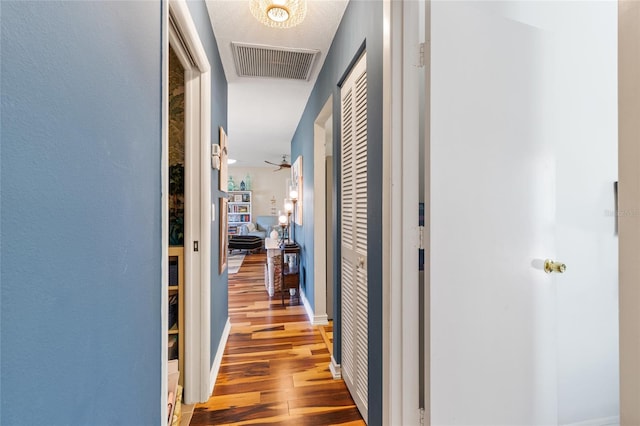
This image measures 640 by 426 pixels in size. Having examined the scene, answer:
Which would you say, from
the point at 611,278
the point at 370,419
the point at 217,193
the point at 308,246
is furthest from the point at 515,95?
the point at 308,246

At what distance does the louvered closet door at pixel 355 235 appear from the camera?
5.22ft

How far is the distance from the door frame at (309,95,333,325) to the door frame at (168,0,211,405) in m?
1.36

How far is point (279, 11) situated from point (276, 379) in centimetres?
239

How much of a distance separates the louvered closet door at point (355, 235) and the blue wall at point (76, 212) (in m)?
1.06

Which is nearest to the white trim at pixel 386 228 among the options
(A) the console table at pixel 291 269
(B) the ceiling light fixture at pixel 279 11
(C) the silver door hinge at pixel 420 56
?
(C) the silver door hinge at pixel 420 56

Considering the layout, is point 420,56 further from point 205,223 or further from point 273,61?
point 273,61

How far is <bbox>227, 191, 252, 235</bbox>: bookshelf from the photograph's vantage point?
28.6ft

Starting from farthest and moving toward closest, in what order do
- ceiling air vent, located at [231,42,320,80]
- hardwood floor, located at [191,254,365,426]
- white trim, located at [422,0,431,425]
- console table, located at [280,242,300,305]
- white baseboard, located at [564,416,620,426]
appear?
1. console table, located at [280,242,300,305]
2. ceiling air vent, located at [231,42,320,80]
3. hardwood floor, located at [191,254,365,426]
4. white baseboard, located at [564,416,620,426]
5. white trim, located at [422,0,431,425]

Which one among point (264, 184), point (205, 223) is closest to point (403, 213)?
point (205, 223)

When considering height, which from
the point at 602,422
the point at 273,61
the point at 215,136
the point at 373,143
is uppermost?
the point at 273,61

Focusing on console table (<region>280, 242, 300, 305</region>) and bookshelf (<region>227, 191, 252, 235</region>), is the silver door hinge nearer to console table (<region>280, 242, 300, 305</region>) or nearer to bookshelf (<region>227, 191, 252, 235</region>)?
console table (<region>280, 242, 300, 305</region>)

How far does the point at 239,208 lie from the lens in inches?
347

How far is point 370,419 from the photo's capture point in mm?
1414

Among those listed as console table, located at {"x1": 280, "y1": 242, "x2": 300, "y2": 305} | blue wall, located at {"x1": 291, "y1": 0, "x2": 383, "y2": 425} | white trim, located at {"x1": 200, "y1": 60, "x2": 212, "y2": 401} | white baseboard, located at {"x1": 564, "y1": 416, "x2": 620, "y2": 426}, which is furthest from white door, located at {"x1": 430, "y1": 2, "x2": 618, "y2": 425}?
console table, located at {"x1": 280, "y1": 242, "x2": 300, "y2": 305}
